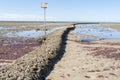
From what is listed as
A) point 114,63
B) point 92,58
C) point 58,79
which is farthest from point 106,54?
point 58,79

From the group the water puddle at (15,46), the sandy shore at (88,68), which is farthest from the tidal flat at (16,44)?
the sandy shore at (88,68)

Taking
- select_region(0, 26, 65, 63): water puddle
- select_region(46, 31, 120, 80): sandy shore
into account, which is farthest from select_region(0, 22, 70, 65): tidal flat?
select_region(46, 31, 120, 80): sandy shore

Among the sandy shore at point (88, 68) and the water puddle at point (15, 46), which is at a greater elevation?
the sandy shore at point (88, 68)

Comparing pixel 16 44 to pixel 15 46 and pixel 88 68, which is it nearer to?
pixel 15 46

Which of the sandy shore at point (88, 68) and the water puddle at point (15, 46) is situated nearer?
the sandy shore at point (88, 68)

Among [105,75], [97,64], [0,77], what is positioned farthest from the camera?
[97,64]

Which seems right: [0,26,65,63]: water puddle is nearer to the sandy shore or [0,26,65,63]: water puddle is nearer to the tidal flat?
the tidal flat

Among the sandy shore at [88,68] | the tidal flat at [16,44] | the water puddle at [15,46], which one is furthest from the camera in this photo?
the water puddle at [15,46]

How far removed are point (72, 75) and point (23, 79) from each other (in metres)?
4.29

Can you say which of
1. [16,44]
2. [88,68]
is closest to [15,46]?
[16,44]

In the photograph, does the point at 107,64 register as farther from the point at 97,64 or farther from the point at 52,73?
the point at 52,73

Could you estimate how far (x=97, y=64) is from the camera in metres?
19.2

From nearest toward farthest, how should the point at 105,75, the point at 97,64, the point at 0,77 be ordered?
the point at 0,77
the point at 105,75
the point at 97,64

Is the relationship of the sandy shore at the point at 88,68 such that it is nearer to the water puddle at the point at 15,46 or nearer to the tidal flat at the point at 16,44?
the tidal flat at the point at 16,44
